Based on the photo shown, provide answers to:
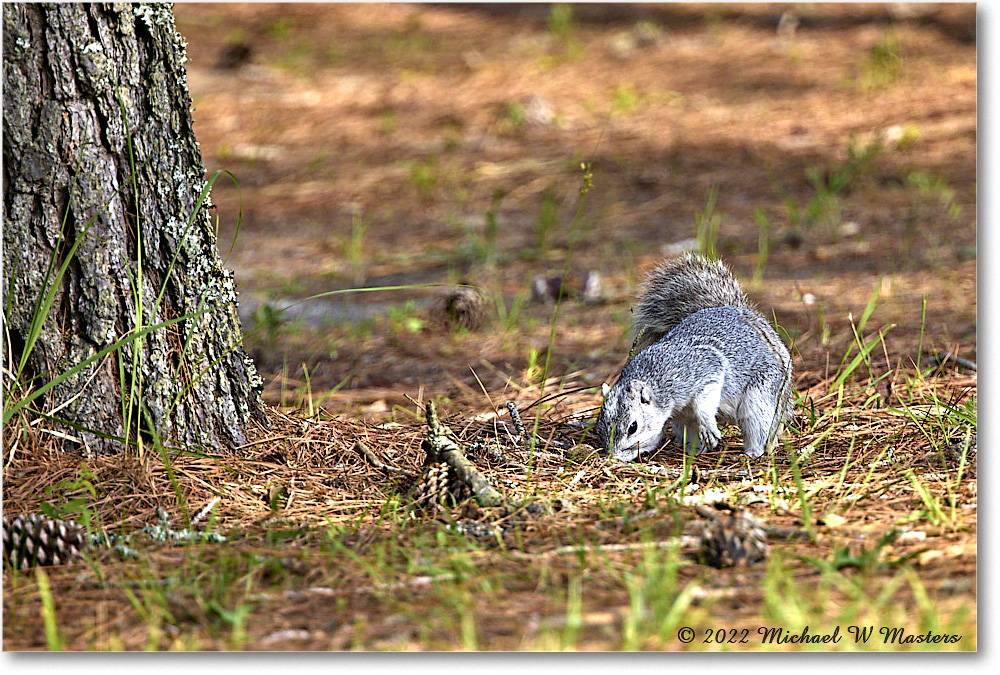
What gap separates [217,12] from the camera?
10453mm

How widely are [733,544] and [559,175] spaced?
Answer: 4.92 metres

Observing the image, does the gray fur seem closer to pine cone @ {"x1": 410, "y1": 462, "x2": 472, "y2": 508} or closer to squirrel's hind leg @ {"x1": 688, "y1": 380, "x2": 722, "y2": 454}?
squirrel's hind leg @ {"x1": 688, "y1": 380, "x2": 722, "y2": 454}

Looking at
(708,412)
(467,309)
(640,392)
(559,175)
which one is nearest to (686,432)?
(708,412)

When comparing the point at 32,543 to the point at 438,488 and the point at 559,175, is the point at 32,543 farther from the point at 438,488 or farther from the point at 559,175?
the point at 559,175

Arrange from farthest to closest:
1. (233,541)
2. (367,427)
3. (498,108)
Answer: (498,108) → (367,427) → (233,541)

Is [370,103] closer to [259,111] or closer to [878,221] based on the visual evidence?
[259,111]

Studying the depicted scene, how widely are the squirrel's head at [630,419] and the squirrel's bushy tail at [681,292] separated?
1.71 ft

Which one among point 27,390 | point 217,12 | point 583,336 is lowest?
point 583,336

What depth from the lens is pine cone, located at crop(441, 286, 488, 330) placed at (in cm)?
455

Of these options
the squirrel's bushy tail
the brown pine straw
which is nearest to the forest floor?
the brown pine straw

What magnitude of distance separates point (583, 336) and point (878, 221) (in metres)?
2.35

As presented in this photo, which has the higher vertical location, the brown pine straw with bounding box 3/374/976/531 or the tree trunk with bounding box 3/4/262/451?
the tree trunk with bounding box 3/4/262/451

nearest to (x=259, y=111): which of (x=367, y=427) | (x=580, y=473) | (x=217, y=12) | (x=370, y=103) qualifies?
(x=370, y=103)

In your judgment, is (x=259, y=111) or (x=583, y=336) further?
(x=259, y=111)
